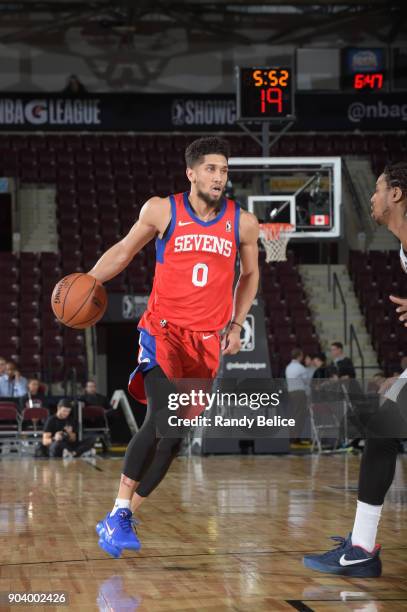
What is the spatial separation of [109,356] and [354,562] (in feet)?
51.5

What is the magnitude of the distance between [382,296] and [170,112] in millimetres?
6917

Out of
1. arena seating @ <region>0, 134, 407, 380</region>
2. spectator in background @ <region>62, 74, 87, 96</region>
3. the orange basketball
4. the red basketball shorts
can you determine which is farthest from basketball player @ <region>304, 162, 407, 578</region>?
spectator in background @ <region>62, 74, 87, 96</region>

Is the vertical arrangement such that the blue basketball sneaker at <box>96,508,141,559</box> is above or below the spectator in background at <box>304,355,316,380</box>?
below

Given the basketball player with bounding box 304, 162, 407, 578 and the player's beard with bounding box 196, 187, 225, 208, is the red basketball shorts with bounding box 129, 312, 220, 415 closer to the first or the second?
the player's beard with bounding box 196, 187, 225, 208

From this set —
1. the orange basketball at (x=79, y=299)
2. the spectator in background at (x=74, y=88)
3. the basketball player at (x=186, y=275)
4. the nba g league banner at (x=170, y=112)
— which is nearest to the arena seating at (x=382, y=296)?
the nba g league banner at (x=170, y=112)

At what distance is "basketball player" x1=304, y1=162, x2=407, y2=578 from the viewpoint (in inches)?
175

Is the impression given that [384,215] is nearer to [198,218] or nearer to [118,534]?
[198,218]

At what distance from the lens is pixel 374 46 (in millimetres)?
26641

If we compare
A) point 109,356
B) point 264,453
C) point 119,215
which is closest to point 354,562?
point 264,453

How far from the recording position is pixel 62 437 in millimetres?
14555

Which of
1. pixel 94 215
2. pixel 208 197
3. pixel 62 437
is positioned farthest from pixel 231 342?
pixel 94 215

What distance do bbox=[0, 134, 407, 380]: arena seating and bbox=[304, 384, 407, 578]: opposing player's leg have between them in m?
13.9

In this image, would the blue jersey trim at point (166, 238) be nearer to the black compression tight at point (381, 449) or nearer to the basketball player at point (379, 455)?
the basketball player at point (379, 455)

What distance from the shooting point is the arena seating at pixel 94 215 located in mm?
19281
